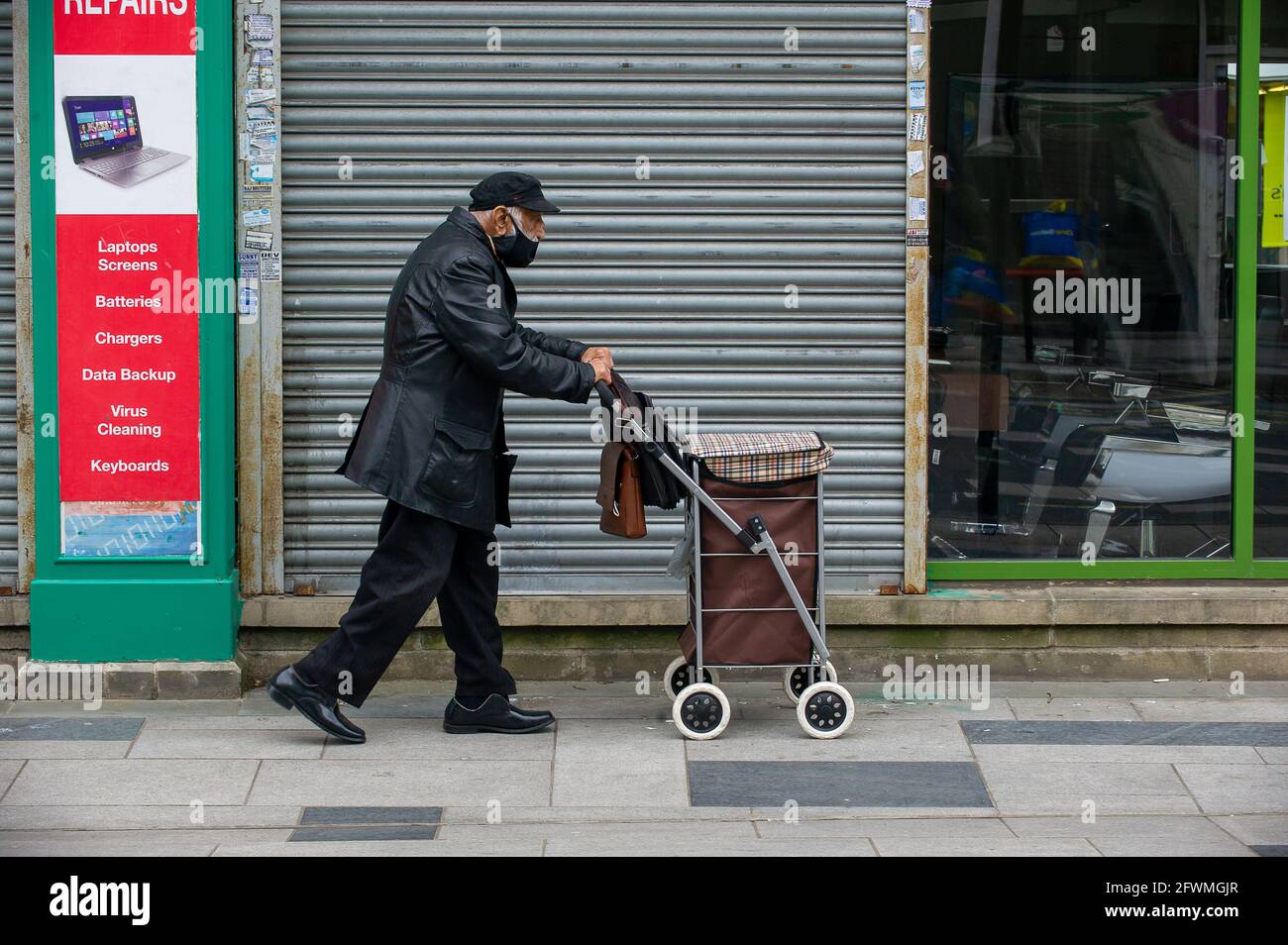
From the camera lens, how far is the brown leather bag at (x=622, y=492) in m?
6.65

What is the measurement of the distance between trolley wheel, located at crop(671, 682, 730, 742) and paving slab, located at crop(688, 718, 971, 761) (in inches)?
2.0

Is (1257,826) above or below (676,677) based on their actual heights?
below

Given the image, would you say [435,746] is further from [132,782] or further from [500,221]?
[500,221]

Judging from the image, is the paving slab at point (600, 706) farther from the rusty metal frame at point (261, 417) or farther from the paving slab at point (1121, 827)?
the paving slab at point (1121, 827)

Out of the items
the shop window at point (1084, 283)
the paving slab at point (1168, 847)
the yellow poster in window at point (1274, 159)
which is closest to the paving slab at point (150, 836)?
the paving slab at point (1168, 847)

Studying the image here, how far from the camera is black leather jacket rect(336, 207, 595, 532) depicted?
6492mm

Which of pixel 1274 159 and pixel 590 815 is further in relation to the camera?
pixel 1274 159

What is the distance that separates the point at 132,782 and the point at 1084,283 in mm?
4807

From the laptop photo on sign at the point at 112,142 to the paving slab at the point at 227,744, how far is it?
7.54 ft

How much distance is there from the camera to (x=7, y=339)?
7.61 metres

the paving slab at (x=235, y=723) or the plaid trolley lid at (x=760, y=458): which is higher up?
the plaid trolley lid at (x=760, y=458)

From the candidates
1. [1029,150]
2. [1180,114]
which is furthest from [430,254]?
[1180,114]

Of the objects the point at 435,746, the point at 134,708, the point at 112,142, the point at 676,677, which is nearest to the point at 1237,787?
the point at 676,677

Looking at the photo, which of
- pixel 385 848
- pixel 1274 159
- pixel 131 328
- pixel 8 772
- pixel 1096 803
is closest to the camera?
pixel 385 848
